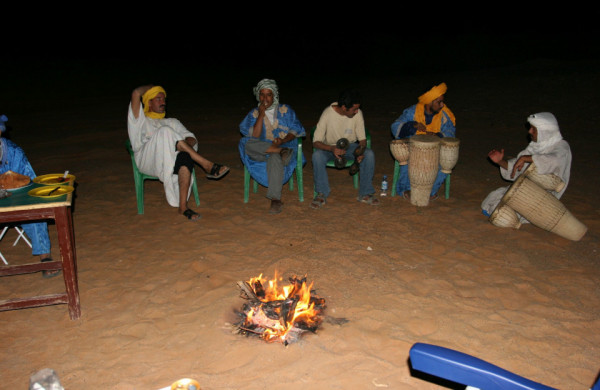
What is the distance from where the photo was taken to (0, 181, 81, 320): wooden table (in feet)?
9.70

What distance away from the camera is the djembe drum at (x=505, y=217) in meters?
4.53

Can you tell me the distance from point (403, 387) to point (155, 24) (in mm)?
29718

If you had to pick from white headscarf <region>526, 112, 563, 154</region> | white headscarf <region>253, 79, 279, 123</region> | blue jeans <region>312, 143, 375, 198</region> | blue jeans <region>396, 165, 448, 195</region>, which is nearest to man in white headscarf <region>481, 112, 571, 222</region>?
white headscarf <region>526, 112, 563, 154</region>

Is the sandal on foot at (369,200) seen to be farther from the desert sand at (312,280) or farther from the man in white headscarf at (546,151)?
the man in white headscarf at (546,151)

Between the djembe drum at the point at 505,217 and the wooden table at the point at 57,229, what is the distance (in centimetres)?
384

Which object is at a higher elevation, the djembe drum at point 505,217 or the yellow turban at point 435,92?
the yellow turban at point 435,92

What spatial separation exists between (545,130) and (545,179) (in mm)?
477

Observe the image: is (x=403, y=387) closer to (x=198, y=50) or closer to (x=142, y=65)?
(x=142, y=65)

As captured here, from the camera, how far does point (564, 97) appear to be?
9.79 meters

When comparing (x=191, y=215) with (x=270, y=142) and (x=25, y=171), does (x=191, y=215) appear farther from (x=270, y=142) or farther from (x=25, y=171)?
(x=25, y=171)

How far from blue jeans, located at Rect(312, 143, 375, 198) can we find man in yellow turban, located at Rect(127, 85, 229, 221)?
106 centimetres

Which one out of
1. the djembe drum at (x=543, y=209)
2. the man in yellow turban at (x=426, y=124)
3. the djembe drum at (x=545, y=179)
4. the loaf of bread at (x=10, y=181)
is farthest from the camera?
the man in yellow turban at (x=426, y=124)

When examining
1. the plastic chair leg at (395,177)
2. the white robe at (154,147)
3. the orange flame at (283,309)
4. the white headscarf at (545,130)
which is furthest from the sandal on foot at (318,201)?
the white headscarf at (545,130)

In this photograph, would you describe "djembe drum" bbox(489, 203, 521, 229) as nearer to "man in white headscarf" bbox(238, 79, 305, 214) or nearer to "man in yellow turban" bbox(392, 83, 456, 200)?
"man in yellow turban" bbox(392, 83, 456, 200)
